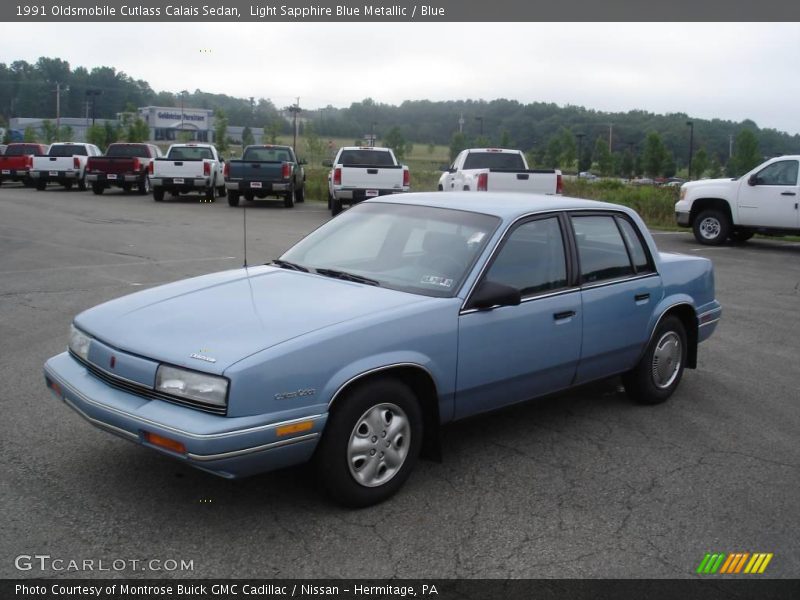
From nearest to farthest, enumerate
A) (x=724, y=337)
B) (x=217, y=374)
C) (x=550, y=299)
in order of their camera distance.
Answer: (x=217, y=374), (x=550, y=299), (x=724, y=337)

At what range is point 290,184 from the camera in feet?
78.3

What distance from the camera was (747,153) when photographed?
2936 inches

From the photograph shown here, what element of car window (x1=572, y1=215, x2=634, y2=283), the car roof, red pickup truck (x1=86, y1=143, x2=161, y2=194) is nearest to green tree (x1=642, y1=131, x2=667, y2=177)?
red pickup truck (x1=86, y1=143, x2=161, y2=194)

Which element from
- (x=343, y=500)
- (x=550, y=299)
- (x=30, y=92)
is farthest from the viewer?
(x=30, y=92)

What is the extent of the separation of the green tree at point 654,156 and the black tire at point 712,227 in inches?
2865

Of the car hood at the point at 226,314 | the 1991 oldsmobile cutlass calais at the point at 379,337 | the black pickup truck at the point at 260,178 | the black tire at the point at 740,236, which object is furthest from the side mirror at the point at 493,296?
the black pickup truck at the point at 260,178

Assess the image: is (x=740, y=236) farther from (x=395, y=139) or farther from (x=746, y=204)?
(x=395, y=139)

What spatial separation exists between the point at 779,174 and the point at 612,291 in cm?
1316

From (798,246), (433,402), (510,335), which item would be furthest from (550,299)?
(798,246)

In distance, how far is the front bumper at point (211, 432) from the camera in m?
3.55

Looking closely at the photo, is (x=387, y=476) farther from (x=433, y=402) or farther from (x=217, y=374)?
(x=217, y=374)

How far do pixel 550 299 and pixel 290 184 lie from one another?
64.3ft

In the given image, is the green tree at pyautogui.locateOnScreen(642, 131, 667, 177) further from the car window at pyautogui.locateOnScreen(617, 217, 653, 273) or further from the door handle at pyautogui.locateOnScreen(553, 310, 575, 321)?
the door handle at pyautogui.locateOnScreen(553, 310, 575, 321)

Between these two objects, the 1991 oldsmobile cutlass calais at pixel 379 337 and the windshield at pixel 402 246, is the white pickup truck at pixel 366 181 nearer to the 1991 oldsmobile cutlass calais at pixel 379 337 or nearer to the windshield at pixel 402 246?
the 1991 oldsmobile cutlass calais at pixel 379 337
